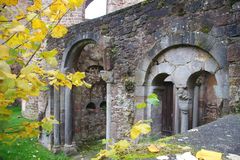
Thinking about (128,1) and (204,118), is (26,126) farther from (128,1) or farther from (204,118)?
(128,1)

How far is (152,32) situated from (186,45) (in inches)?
34.4

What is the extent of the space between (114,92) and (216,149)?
477 centimetres

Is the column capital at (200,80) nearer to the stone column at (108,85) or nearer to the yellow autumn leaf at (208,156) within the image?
the stone column at (108,85)

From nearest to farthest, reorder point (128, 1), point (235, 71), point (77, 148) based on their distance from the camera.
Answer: point (235, 71), point (77, 148), point (128, 1)

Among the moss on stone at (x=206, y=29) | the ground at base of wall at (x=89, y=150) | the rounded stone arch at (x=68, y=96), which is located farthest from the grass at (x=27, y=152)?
the moss on stone at (x=206, y=29)

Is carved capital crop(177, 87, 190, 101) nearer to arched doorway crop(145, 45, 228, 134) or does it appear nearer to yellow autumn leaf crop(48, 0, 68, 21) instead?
arched doorway crop(145, 45, 228, 134)

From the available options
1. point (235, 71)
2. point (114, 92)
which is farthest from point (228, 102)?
point (114, 92)

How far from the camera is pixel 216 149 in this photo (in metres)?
1.54

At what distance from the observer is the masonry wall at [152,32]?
388cm

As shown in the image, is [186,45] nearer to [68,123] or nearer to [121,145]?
[121,145]

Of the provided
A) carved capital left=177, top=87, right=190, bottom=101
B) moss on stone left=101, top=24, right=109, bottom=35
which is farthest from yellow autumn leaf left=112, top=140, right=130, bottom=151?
moss on stone left=101, top=24, right=109, bottom=35

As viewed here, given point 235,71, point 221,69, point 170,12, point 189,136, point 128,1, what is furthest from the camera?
point 128,1

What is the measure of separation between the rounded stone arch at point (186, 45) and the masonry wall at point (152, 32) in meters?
0.02

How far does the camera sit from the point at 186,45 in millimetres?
4668
